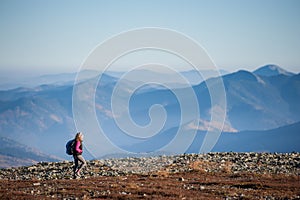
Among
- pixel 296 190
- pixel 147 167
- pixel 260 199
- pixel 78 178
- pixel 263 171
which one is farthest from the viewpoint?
pixel 147 167

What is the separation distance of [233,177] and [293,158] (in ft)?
43.7

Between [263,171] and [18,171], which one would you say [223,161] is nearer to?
[263,171]

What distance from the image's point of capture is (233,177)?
120ft

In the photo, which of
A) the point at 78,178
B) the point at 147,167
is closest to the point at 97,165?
the point at 147,167

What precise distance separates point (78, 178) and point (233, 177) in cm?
1196

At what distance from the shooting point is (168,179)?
34219 mm

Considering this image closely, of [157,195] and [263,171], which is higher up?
[157,195]

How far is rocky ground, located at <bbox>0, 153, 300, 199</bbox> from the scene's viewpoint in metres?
26.6

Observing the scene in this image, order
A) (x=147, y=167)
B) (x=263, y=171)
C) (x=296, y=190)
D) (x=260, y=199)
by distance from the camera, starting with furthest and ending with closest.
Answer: (x=147, y=167), (x=263, y=171), (x=296, y=190), (x=260, y=199)

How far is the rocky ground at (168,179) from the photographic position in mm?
26625

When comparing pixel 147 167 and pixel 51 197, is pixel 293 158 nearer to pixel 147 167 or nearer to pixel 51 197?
pixel 147 167

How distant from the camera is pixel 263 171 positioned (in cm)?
3981

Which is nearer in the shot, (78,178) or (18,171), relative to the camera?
(78,178)

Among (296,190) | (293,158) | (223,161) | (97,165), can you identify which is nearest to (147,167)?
(97,165)
